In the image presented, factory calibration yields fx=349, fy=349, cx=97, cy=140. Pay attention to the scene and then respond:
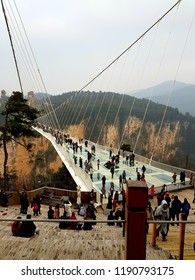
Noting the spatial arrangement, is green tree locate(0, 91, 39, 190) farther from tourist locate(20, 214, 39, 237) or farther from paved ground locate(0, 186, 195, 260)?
tourist locate(20, 214, 39, 237)

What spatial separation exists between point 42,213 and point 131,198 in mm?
10289

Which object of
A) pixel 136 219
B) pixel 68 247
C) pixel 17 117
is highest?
pixel 17 117

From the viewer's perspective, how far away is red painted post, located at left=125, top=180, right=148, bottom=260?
2938 mm

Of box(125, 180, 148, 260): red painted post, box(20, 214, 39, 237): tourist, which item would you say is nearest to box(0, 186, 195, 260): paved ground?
box(20, 214, 39, 237): tourist

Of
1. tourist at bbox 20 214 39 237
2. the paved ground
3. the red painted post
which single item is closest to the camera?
the red painted post

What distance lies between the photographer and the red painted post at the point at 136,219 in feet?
9.64

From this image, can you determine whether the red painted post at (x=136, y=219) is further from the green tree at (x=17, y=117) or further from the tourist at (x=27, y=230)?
the green tree at (x=17, y=117)

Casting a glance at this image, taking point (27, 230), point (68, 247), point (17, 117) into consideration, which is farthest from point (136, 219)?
point (17, 117)

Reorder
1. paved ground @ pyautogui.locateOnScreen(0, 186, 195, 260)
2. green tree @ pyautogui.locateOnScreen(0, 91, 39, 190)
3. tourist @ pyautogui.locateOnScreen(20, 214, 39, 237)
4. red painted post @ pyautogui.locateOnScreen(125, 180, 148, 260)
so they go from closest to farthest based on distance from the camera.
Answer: red painted post @ pyautogui.locateOnScreen(125, 180, 148, 260) < paved ground @ pyautogui.locateOnScreen(0, 186, 195, 260) < tourist @ pyautogui.locateOnScreen(20, 214, 39, 237) < green tree @ pyautogui.locateOnScreen(0, 91, 39, 190)

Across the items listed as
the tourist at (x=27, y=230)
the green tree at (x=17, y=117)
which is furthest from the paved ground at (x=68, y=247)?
the green tree at (x=17, y=117)

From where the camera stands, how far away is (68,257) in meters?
5.06

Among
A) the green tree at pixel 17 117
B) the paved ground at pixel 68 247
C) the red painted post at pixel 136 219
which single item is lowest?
the paved ground at pixel 68 247

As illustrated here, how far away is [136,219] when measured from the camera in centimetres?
301

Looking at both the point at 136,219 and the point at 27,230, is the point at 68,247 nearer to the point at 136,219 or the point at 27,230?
the point at 27,230
